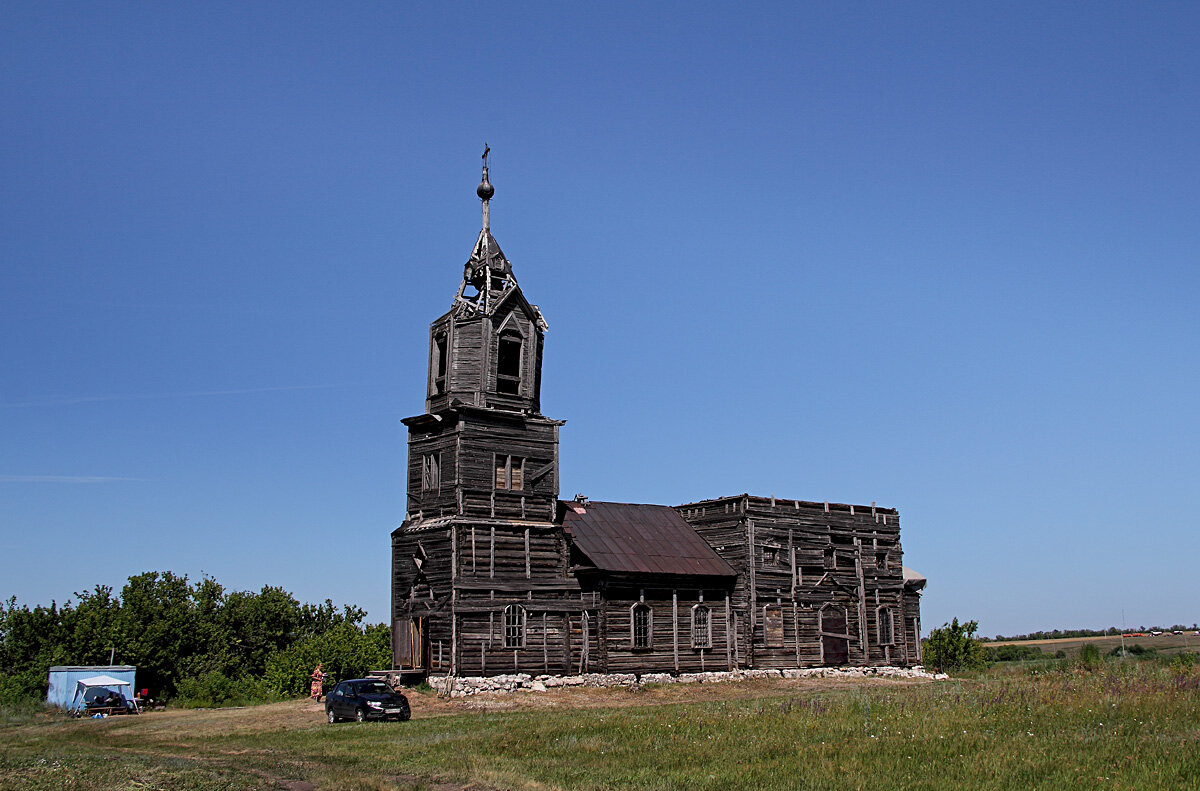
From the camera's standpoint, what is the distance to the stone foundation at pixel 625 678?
37469 millimetres

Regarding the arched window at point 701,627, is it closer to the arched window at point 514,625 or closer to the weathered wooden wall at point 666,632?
the weathered wooden wall at point 666,632

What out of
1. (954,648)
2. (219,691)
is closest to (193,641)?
(219,691)

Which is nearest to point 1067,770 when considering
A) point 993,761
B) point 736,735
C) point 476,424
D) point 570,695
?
point 993,761

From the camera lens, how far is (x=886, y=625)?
49.8 m

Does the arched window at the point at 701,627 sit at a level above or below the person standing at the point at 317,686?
above

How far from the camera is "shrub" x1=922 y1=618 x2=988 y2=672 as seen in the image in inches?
2137

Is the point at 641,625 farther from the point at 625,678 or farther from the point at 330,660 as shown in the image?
the point at 330,660

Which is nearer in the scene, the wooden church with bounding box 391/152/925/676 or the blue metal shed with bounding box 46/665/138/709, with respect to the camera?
the wooden church with bounding box 391/152/925/676

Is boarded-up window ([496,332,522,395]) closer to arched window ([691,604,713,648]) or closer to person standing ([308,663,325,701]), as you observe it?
arched window ([691,604,713,648])

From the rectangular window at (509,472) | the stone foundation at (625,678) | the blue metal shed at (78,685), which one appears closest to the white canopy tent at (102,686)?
the blue metal shed at (78,685)

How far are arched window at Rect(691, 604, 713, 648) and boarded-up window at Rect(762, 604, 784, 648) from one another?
8.75 ft

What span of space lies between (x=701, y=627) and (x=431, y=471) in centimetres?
1326

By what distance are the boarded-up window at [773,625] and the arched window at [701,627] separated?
8.75 ft

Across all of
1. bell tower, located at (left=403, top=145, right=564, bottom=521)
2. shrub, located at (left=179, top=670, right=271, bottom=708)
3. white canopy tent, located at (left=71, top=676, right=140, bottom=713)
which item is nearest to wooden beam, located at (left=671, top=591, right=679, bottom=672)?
bell tower, located at (left=403, top=145, right=564, bottom=521)
